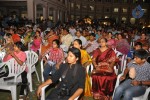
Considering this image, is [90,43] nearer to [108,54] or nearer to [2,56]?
[108,54]

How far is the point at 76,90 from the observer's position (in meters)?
3.40

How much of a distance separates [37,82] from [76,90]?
10.5 ft

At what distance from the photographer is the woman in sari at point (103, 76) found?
4.85m

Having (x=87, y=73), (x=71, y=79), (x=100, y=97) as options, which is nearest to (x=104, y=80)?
(x=100, y=97)

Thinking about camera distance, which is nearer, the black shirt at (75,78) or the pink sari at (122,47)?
the black shirt at (75,78)

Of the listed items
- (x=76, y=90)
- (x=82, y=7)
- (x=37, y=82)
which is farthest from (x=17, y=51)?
(x=82, y=7)

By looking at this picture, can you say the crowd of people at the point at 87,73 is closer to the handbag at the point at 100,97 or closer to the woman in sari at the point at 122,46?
the handbag at the point at 100,97

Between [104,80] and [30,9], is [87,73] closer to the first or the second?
[104,80]

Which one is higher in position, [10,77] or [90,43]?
[90,43]

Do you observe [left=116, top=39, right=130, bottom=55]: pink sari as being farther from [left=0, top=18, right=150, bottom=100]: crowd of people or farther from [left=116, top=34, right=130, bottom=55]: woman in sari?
[left=0, top=18, right=150, bottom=100]: crowd of people

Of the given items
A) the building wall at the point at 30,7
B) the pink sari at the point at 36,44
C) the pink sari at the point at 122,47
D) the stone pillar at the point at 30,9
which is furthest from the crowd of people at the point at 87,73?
the building wall at the point at 30,7

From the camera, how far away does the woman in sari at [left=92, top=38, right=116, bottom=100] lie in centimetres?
485

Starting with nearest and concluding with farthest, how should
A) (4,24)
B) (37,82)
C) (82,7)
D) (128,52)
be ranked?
(37,82), (128,52), (4,24), (82,7)

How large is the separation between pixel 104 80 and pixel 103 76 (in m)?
0.10
